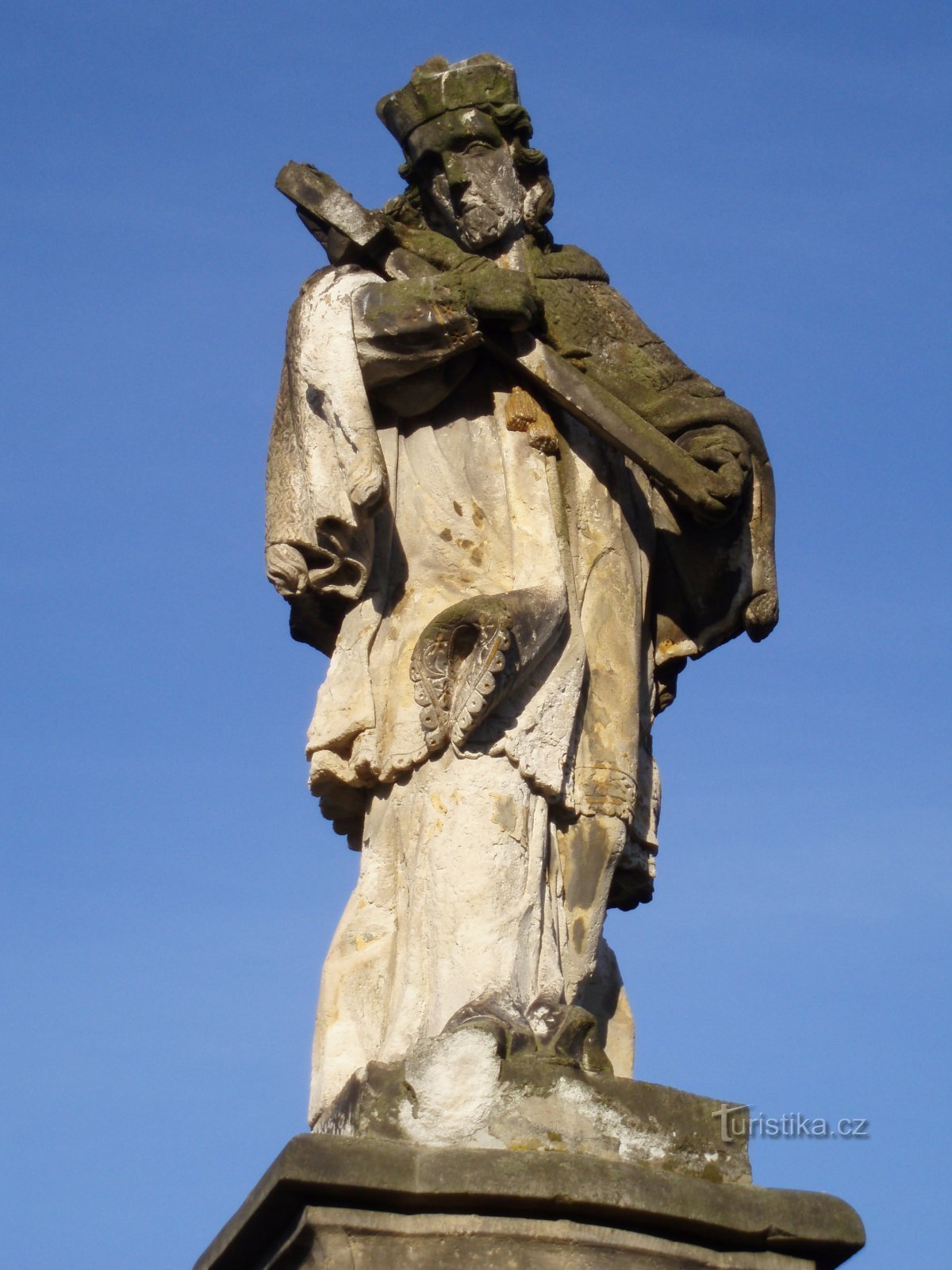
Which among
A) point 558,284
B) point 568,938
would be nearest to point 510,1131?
point 568,938

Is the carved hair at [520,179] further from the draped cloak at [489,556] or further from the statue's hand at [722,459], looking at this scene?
the statue's hand at [722,459]

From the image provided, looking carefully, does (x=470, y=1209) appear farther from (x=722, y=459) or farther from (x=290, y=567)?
(x=722, y=459)

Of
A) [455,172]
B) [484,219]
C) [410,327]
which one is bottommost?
[410,327]

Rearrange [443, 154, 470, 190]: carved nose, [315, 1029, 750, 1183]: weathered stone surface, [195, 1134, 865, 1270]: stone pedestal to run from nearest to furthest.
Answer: [195, 1134, 865, 1270]: stone pedestal
[315, 1029, 750, 1183]: weathered stone surface
[443, 154, 470, 190]: carved nose

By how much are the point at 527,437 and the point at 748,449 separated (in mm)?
770

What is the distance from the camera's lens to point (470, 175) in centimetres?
879

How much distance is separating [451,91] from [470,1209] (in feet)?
13.0

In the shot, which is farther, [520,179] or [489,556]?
[520,179]

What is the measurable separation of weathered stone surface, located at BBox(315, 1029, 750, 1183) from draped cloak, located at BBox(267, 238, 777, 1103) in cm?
53

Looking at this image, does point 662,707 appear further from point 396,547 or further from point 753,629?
point 396,547

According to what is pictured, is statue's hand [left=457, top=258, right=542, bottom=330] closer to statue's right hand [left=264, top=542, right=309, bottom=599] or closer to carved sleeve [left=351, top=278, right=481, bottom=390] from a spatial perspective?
carved sleeve [left=351, top=278, right=481, bottom=390]

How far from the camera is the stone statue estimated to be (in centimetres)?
792

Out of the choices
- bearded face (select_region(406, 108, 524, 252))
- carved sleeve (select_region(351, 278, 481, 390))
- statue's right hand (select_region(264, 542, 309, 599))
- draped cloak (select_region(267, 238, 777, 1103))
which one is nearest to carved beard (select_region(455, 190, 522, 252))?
bearded face (select_region(406, 108, 524, 252))

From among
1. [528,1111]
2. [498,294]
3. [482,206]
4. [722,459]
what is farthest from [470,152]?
[528,1111]
